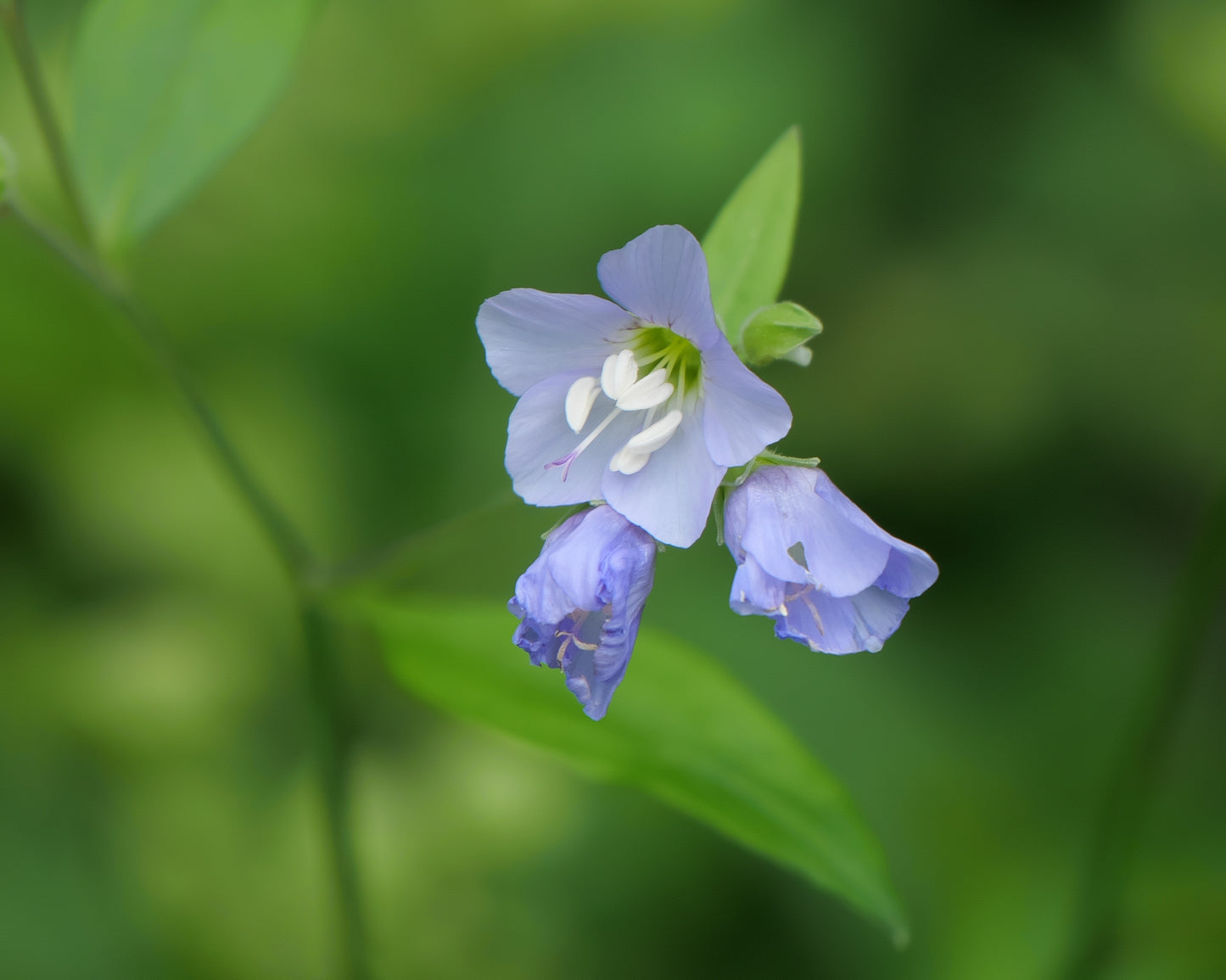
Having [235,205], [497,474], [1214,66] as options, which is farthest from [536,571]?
[1214,66]

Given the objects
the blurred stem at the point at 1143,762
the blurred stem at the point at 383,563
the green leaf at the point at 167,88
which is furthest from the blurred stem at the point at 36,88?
the blurred stem at the point at 1143,762

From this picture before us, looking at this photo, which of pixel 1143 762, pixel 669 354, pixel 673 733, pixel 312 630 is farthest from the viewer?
pixel 1143 762

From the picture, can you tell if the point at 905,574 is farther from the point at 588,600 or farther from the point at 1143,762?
the point at 1143,762

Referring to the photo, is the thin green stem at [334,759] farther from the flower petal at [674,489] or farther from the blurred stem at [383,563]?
the flower petal at [674,489]

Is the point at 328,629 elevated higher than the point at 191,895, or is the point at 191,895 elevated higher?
the point at 328,629

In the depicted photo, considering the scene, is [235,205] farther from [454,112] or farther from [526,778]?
[526,778]

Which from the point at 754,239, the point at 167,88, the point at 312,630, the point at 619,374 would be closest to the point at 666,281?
the point at 619,374
